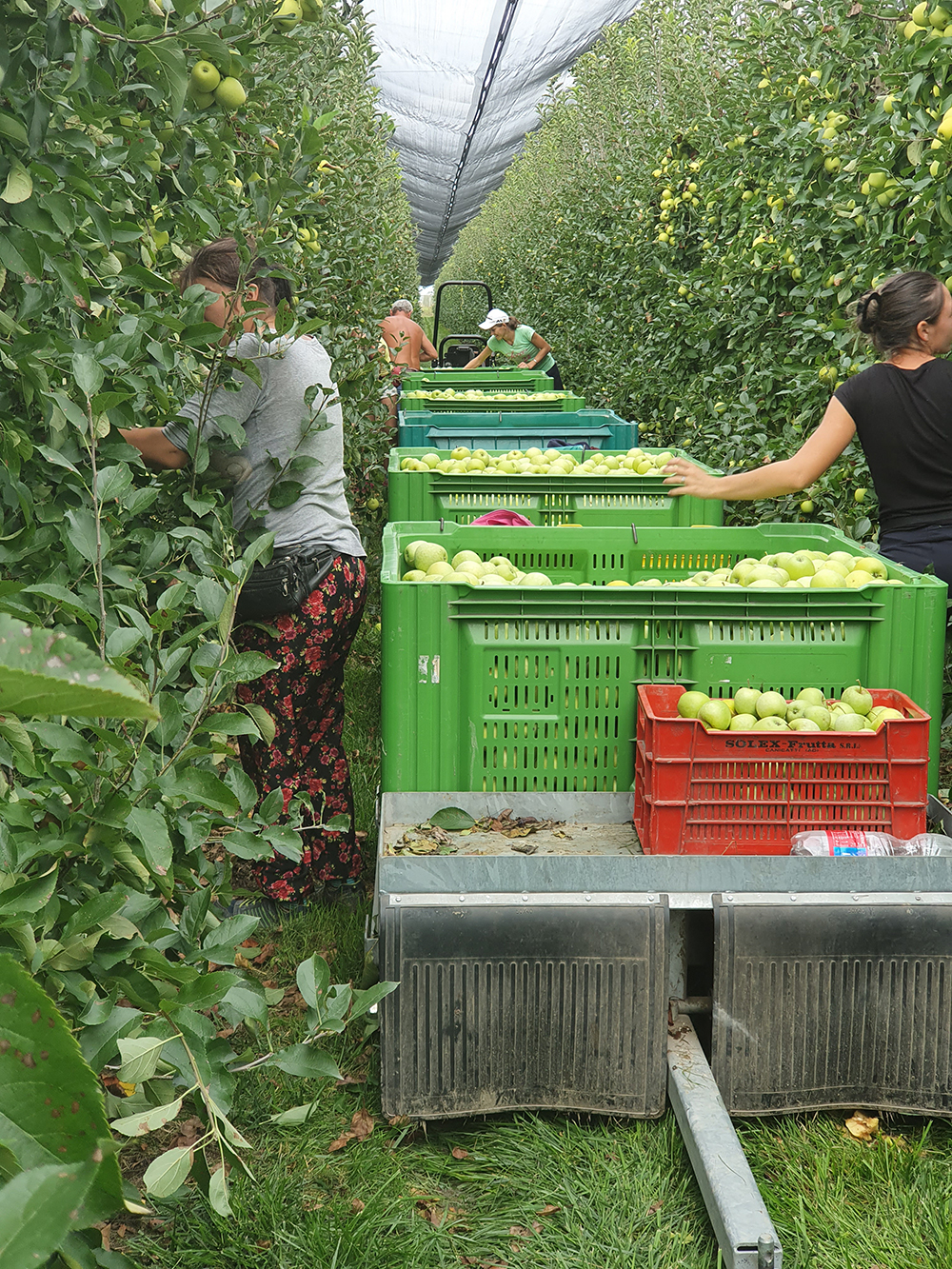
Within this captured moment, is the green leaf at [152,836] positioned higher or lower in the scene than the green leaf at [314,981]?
higher

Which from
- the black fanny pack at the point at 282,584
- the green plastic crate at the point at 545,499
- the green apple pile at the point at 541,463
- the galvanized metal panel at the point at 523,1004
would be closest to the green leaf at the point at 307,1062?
the galvanized metal panel at the point at 523,1004

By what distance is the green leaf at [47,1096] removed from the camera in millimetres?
318

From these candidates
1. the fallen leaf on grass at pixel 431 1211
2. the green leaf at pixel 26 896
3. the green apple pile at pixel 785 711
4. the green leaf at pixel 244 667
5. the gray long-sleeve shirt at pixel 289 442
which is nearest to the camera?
the green leaf at pixel 26 896

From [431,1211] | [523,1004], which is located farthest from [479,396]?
[431,1211]

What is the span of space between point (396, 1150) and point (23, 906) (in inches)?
57.6

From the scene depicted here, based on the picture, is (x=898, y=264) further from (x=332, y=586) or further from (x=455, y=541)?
(x=332, y=586)

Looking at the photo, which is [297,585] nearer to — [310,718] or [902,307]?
[310,718]

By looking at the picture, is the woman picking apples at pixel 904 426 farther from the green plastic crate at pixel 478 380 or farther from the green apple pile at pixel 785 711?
the green plastic crate at pixel 478 380

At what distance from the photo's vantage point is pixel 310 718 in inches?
128

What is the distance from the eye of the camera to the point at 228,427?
2.14m

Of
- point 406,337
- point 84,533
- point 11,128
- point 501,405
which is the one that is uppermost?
point 406,337

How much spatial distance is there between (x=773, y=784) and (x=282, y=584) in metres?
1.35

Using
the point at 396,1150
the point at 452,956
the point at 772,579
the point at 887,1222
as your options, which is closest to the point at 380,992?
the point at 452,956

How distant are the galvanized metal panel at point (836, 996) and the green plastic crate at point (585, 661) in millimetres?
588
